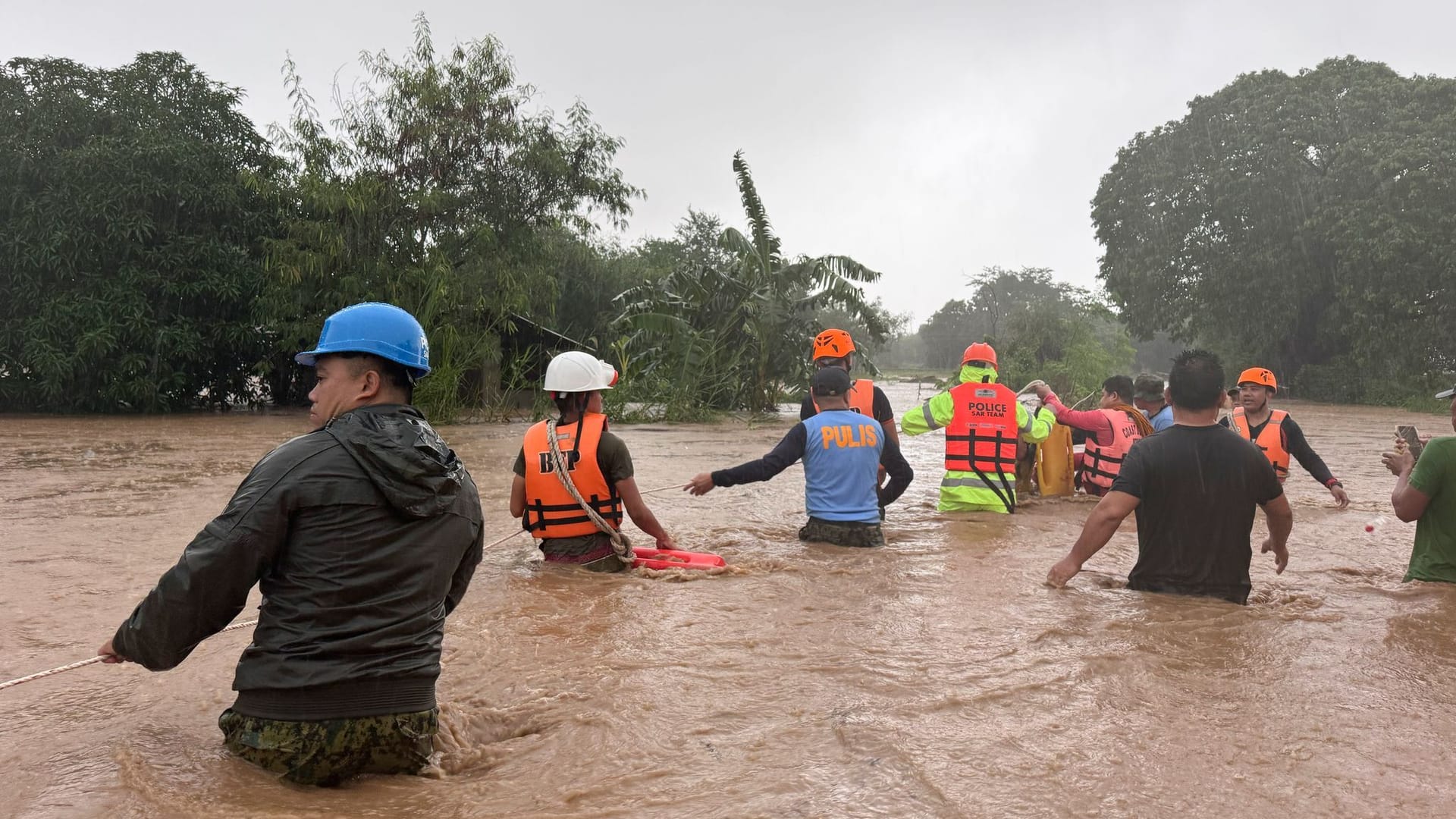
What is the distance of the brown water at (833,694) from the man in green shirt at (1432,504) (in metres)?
0.14

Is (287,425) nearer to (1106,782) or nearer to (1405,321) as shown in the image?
(1106,782)

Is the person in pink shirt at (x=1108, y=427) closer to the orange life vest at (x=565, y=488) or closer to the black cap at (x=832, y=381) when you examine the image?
the black cap at (x=832, y=381)

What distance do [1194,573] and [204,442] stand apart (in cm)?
1561

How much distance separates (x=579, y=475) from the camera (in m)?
5.73

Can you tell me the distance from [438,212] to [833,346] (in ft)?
54.8

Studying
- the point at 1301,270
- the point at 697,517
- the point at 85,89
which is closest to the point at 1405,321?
the point at 1301,270

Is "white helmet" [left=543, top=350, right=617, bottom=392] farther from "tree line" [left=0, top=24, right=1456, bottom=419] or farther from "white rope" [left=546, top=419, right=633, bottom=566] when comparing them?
"tree line" [left=0, top=24, right=1456, bottom=419]

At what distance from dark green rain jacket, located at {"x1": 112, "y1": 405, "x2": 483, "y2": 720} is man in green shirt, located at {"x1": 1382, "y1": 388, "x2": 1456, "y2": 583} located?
16.5ft

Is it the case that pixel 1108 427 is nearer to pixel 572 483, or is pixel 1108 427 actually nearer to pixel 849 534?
pixel 849 534

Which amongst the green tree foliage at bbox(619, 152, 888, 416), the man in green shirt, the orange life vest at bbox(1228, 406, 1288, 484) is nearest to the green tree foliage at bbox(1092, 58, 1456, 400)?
the green tree foliage at bbox(619, 152, 888, 416)

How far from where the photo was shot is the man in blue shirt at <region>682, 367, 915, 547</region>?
6664mm

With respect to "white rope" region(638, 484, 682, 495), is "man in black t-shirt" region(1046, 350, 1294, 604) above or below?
above

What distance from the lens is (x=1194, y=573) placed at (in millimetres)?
5113

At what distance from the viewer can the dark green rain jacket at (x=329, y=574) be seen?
2588 millimetres
